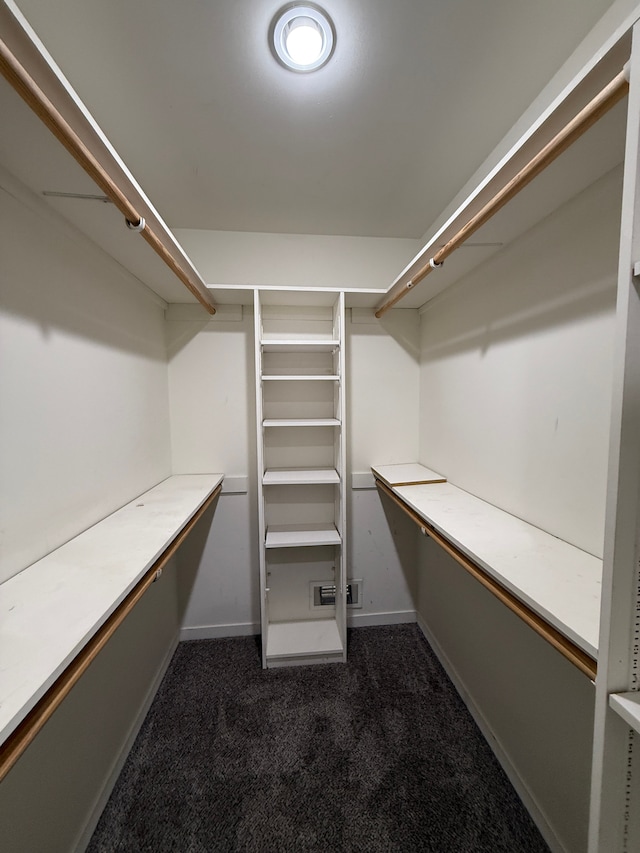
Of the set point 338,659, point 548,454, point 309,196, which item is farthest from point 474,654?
point 309,196

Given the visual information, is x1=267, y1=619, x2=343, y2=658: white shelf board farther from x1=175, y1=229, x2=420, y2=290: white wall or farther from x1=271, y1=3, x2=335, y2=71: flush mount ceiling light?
x1=271, y1=3, x2=335, y2=71: flush mount ceiling light

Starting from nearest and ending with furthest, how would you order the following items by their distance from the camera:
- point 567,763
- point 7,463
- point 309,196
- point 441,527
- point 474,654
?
1. point 7,463
2. point 567,763
3. point 441,527
4. point 474,654
5. point 309,196

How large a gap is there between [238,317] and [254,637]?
80.9 inches

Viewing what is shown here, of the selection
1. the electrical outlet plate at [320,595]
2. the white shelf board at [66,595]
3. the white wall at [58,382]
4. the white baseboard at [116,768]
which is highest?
the white wall at [58,382]

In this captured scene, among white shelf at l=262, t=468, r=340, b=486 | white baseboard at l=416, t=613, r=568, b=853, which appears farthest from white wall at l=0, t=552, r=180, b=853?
white baseboard at l=416, t=613, r=568, b=853

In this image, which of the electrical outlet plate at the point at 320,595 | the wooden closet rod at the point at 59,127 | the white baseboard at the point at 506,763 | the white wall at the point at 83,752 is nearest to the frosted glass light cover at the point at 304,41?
the wooden closet rod at the point at 59,127

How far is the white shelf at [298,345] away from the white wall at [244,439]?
220mm

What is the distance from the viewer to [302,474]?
75.6 inches

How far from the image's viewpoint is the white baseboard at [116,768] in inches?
41.5

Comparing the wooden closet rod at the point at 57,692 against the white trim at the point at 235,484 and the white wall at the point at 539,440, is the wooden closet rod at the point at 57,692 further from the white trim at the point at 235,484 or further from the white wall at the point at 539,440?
the white wall at the point at 539,440

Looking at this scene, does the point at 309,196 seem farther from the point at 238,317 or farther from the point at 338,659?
the point at 338,659

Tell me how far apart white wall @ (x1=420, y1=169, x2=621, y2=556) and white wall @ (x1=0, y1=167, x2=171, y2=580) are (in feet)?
5.35

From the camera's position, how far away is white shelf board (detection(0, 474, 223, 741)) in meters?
0.55

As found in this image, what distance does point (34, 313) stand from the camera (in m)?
0.96
